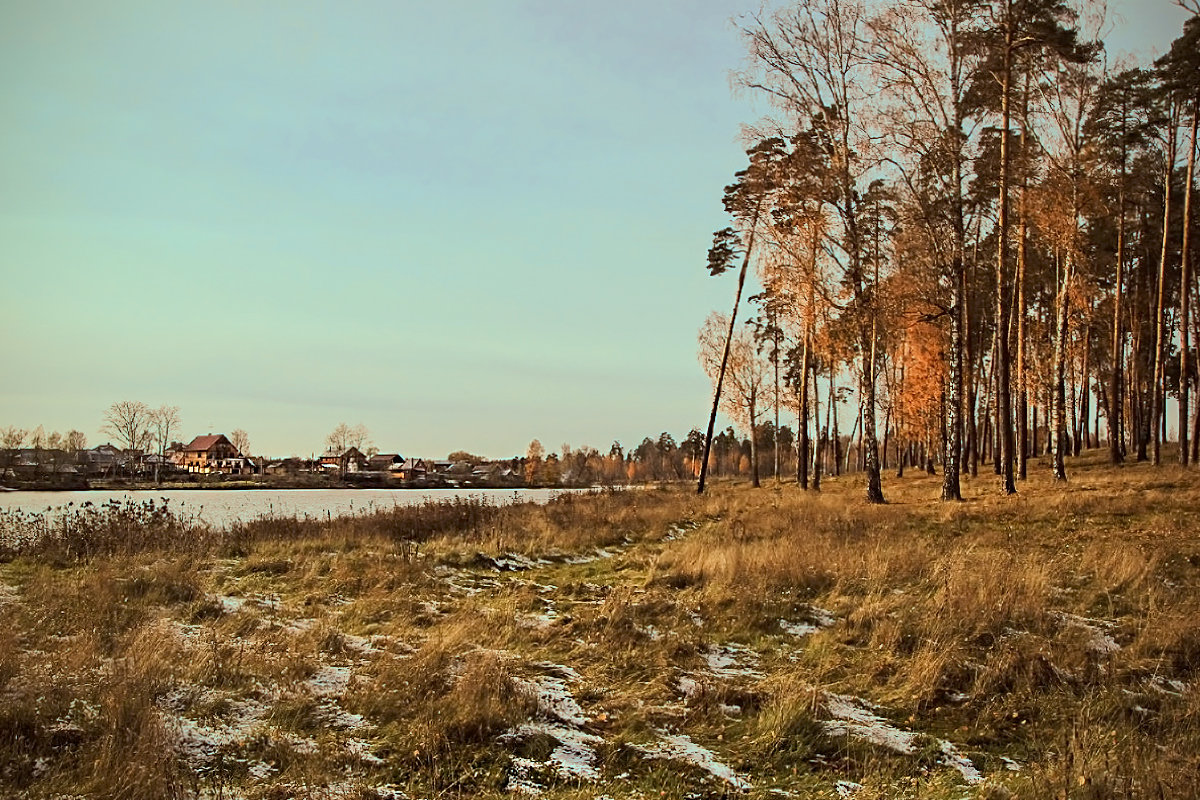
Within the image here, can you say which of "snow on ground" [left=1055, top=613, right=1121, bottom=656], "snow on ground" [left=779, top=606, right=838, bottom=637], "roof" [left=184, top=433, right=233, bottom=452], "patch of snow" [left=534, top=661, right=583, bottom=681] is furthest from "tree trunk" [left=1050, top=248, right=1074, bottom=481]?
"roof" [left=184, top=433, right=233, bottom=452]

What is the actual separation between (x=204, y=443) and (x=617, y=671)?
138738 mm

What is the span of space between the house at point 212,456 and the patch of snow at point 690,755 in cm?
11698

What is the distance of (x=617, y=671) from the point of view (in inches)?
273

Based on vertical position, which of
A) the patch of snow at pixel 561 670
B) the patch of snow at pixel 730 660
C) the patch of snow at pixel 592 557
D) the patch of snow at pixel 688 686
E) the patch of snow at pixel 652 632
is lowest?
the patch of snow at pixel 592 557

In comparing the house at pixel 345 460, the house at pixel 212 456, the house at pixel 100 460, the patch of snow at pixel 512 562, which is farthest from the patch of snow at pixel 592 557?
the house at pixel 212 456

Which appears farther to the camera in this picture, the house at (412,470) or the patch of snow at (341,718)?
the house at (412,470)

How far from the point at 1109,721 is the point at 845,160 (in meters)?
17.0

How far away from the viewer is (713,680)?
21.5 feet

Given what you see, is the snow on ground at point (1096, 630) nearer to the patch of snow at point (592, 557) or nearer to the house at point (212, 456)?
the patch of snow at point (592, 557)

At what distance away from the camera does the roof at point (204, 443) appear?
12569cm

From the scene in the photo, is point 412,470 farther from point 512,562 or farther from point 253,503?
point 512,562

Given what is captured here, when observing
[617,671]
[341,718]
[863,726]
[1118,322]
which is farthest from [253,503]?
[1118,322]

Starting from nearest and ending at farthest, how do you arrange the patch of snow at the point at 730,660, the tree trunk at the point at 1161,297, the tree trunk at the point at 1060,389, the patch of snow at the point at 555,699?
1. the patch of snow at the point at 555,699
2. the patch of snow at the point at 730,660
3. the tree trunk at the point at 1060,389
4. the tree trunk at the point at 1161,297

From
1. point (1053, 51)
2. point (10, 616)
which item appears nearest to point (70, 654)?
point (10, 616)
